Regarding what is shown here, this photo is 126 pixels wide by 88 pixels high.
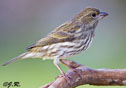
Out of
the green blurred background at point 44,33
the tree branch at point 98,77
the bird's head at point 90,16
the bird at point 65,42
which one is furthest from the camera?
the green blurred background at point 44,33

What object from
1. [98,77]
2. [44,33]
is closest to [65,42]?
[98,77]

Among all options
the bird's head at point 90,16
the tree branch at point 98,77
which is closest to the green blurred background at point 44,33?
the bird's head at point 90,16

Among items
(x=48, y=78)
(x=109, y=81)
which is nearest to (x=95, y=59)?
(x=48, y=78)

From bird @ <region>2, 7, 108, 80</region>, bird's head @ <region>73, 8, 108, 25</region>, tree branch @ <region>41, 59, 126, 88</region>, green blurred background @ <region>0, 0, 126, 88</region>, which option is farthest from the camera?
green blurred background @ <region>0, 0, 126, 88</region>

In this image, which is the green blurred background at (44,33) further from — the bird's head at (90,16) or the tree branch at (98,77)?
the tree branch at (98,77)

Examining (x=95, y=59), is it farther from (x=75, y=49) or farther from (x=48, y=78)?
(x=75, y=49)

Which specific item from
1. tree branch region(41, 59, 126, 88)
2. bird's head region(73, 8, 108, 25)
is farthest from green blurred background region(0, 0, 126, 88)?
tree branch region(41, 59, 126, 88)

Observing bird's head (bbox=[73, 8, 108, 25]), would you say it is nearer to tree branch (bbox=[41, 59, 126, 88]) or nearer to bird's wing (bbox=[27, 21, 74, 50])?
bird's wing (bbox=[27, 21, 74, 50])

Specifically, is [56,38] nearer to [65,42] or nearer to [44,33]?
[65,42]

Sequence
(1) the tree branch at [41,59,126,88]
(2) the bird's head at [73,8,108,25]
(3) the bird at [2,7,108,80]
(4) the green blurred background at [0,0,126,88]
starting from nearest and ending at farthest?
(1) the tree branch at [41,59,126,88] → (3) the bird at [2,7,108,80] → (2) the bird's head at [73,8,108,25] → (4) the green blurred background at [0,0,126,88]
